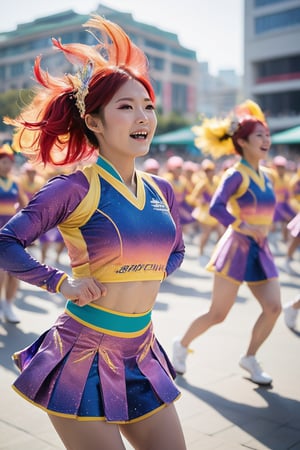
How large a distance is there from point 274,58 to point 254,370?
181 ft

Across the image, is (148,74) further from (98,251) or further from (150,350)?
(150,350)

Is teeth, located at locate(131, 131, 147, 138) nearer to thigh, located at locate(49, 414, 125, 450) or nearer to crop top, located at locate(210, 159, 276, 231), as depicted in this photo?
thigh, located at locate(49, 414, 125, 450)

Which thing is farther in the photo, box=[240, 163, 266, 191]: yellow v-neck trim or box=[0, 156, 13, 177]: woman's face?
box=[0, 156, 13, 177]: woman's face

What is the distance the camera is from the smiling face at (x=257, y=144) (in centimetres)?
532

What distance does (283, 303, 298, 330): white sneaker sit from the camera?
693 cm

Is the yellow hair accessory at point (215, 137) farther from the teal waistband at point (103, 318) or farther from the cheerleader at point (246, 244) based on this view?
the teal waistband at point (103, 318)

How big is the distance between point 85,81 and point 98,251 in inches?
27.9

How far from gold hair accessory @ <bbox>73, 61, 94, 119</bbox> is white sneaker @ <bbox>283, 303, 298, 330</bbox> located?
4635 millimetres

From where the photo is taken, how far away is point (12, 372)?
5.39 m

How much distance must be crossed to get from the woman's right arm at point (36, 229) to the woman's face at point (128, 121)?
0.31 m

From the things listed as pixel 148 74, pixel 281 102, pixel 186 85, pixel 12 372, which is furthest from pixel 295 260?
pixel 186 85

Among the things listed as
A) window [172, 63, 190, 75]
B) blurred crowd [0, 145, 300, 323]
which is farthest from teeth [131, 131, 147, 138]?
window [172, 63, 190, 75]

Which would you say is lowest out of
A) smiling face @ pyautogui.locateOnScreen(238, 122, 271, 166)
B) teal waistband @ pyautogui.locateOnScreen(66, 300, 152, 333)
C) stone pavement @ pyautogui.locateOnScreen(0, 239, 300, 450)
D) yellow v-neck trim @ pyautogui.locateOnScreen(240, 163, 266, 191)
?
stone pavement @ pyautogui.locateOnScreen(0, 239, 300, 450)

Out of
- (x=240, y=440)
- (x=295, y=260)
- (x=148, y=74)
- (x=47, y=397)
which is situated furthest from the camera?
(x=295, y=260)
